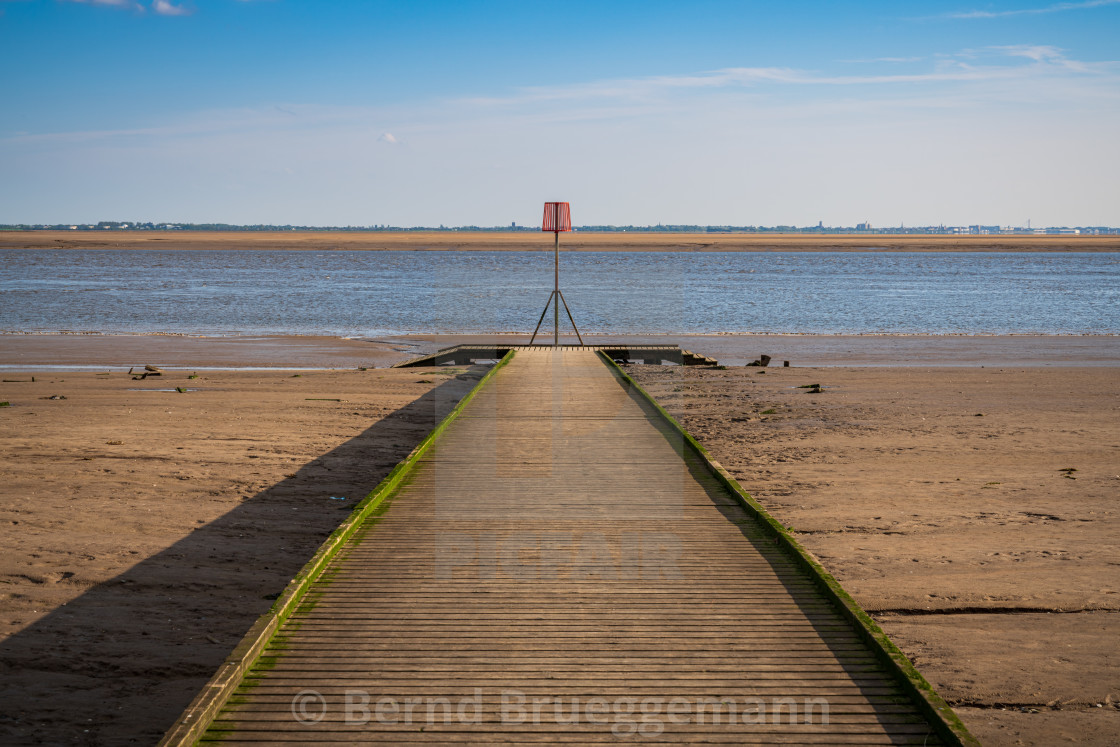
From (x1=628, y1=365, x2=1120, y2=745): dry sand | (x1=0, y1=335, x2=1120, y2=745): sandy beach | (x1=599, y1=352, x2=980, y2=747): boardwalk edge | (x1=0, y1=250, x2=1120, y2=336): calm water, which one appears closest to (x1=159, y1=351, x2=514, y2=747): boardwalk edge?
(x1=0, y1=335, x2=1120, y2=745): sandy beach

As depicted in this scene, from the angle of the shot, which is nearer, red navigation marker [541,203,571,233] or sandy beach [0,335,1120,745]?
sandy beach [0,335,1120,745]

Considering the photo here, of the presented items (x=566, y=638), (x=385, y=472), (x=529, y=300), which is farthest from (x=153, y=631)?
(x=529, y=300)

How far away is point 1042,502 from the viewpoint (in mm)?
8945

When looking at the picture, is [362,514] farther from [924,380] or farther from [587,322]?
[587,322]

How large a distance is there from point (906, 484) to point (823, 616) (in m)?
5.25

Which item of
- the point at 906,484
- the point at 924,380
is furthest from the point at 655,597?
the point at 924,380

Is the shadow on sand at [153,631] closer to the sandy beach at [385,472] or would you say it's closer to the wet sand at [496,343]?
the sandy beach at [385,472]

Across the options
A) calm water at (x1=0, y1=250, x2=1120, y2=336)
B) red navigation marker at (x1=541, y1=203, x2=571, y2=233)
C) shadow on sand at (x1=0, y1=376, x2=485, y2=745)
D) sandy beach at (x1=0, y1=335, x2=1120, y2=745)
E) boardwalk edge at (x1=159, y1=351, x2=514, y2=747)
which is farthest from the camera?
calm water at (x1=0, y1=250, x2=1120, y2=336)

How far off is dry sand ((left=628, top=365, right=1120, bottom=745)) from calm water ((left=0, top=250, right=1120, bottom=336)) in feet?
52.0

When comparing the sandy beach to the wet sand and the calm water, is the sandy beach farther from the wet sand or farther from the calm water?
the calm water

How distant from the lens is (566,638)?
4660 millimetres

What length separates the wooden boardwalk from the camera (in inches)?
153

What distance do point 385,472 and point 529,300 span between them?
1285 inches

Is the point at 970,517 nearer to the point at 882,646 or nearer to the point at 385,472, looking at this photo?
the point at 882,646
